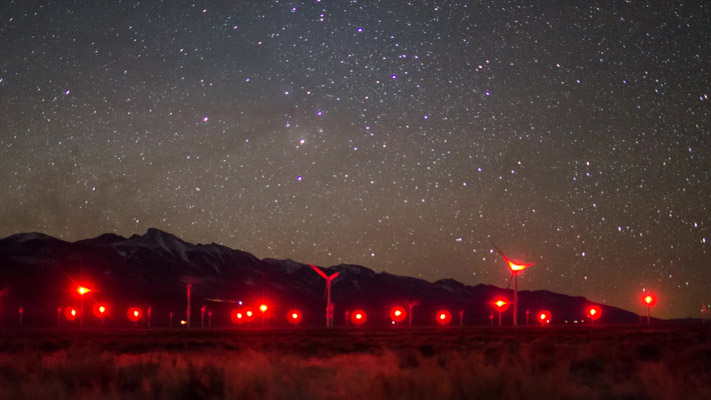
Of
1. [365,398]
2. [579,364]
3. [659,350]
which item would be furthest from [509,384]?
[659,350]

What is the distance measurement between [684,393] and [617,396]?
1.14 metres

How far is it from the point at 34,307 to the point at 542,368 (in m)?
173

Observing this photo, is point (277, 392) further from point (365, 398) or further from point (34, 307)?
point (34, 307)

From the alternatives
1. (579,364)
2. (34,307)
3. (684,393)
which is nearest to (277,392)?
(684,393)

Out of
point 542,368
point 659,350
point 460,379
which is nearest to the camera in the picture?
point 460,379

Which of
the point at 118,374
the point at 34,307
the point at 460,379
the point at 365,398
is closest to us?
the point at 365,398

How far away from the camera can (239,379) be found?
15.5 meters

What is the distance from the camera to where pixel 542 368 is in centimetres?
1997

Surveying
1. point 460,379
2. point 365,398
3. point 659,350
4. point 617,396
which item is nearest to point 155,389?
point 365,398

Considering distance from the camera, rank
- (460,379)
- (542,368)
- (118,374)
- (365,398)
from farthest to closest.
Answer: (542,368), (118,374), (460,379), (365,398)

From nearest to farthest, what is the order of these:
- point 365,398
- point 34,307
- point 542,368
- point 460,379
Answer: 1. point 365,398
2. point 460,379
3. point 542,368
4. point 34,307

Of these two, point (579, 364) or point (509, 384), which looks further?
point (579, 364)

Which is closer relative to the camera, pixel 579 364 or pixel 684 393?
Answer: pixel 684 393

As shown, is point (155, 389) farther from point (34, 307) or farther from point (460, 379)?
point (34, 307)
